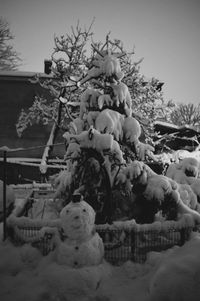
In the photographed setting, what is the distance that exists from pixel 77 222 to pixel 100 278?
145 cm

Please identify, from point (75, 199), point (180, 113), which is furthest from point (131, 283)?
point (180, 113)

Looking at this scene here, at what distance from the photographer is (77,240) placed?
6.12 metres

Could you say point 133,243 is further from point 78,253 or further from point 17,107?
point 17,107

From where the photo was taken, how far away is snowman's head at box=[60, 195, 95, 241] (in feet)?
19.6

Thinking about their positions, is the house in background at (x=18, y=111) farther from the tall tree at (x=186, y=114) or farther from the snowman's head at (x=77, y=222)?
the tall tree at (x=186, y=114)

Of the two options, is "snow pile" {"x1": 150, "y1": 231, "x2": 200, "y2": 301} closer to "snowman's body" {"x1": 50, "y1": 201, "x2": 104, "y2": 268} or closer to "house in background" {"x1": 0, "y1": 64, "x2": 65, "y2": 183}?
"snowman's body" {"x1": 50, "y1": 201, "x2": 104, "y2": 268}

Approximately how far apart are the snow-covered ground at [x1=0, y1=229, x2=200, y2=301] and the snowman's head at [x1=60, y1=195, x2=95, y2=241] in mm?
774

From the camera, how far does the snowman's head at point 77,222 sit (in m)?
5.98

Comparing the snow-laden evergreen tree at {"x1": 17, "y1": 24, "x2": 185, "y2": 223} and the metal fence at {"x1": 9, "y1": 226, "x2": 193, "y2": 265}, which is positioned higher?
the snow-laden evergreen tree at {"x1": 17, "y1": 24, "x2": 185, "y2": 223}

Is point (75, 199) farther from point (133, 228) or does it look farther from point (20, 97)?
point (20, 97)

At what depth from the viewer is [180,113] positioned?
4697 centimetres

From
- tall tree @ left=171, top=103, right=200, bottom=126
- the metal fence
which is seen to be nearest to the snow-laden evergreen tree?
the metal fence

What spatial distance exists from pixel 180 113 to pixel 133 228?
1715 inches

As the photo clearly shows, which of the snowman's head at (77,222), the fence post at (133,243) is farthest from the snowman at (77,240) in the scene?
the fence post at (133,243)
